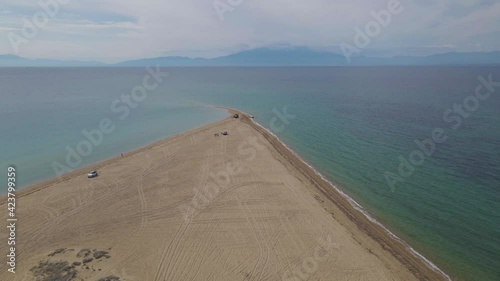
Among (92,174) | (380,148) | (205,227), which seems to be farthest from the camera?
(380,148)

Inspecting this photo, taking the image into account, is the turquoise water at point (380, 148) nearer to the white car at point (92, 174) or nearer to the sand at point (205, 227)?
the sand at point (205, 227)

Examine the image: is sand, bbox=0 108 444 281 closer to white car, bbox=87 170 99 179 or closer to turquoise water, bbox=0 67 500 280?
white car, bbox=87 170 99 179

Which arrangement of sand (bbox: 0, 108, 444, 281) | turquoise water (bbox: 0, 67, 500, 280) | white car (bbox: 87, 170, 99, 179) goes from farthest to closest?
white car (bbox: 87, 170, 99, 179)
turquoise water (bbox: 0, 67, 500, 280)
sand (bbox: 0, 108, 444, 281)

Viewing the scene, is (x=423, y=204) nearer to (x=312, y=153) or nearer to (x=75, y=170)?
(x=312, y=153)

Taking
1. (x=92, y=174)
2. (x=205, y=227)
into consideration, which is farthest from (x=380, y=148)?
(x=92, y=174)

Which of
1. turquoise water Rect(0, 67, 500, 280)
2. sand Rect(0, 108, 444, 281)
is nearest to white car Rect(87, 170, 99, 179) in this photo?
sand Rect(0, 108, 444, 281)

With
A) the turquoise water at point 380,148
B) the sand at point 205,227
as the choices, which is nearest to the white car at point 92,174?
the sand at point 205,227

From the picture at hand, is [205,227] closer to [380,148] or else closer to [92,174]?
[92,174]

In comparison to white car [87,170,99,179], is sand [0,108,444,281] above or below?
below
